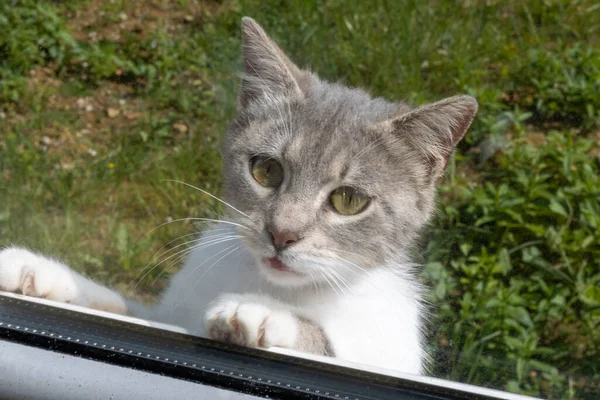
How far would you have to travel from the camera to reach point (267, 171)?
186 cm

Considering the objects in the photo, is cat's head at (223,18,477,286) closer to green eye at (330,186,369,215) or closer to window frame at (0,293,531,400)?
green eye at (330,186,369,215)

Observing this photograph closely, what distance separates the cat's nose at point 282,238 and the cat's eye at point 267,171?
0.64 feet

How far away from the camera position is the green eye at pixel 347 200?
179 centimetres

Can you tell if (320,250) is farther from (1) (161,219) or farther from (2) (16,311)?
(1) (161,219)

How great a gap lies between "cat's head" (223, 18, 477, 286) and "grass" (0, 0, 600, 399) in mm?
336

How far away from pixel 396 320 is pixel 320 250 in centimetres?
30

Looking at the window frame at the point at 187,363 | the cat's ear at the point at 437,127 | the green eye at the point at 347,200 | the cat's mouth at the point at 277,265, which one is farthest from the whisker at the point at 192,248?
the cat's ear at the point at 437,127

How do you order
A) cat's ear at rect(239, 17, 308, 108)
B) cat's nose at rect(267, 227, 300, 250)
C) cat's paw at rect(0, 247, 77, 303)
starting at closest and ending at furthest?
cat's paw at rect(0, 247, 77, 303)
cat's nose at rect(267, 227, 300, 250)
cat's ear at rect(239, 17, 308, 108)

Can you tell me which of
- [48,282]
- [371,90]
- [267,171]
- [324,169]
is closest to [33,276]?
[48,282]

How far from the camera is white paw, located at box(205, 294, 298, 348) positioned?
1389 mm

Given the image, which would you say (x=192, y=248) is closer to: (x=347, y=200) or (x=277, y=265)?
(x=277, y=265)

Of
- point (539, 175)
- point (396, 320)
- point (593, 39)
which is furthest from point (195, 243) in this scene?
point (593, 39)

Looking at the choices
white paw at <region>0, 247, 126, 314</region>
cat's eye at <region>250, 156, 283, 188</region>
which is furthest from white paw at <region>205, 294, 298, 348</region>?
cat's eye at <region>250, 156, 283, 188</region>

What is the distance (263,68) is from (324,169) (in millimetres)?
372
